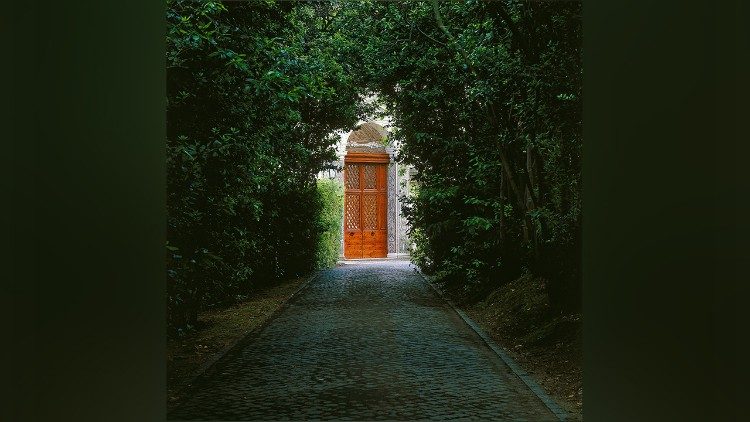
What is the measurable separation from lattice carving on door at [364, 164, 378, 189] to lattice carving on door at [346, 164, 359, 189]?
1.22 ft

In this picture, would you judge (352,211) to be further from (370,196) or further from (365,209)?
(370,196)

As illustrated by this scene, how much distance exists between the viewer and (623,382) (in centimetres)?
408

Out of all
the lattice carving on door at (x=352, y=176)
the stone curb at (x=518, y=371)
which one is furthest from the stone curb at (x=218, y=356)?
the lattice carving on door at (x=352, y=176)

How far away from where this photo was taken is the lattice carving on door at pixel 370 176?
29344 millimetres

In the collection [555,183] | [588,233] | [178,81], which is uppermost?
[178,81]

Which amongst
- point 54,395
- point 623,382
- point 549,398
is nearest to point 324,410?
point 549,398

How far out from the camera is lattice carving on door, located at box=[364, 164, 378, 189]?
29344mm

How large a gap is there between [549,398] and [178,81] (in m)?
4.88

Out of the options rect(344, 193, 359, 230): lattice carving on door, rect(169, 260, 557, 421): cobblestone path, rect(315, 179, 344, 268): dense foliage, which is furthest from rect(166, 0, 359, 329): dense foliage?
rect(344, 193, 359, 230): lattice carving on door

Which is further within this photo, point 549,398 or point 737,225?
point 549,398

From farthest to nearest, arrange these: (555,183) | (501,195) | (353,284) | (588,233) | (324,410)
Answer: (353,284)
(501,195)
(555,183)
(324,410)
(588,233)

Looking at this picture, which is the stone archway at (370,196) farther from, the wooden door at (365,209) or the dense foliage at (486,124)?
the dense foliage at (486,124)

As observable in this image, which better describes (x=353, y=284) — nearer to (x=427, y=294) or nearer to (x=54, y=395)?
(x=427, y=294)

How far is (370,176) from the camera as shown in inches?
1157
